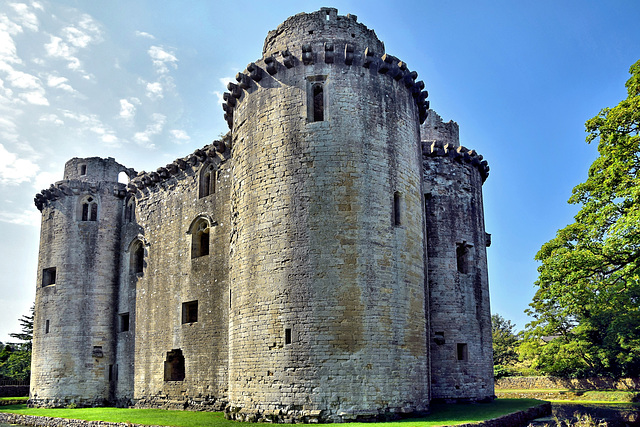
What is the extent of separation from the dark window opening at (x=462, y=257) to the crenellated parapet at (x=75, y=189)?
1674 centimetres

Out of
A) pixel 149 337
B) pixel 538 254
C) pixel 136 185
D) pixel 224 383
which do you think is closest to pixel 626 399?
pixel 538 254

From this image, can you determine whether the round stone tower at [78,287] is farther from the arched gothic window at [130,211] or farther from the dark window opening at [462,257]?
the dark window opening at [462,257]

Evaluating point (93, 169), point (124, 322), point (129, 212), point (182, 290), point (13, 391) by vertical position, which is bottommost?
point (13, 391)

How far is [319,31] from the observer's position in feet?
61.5

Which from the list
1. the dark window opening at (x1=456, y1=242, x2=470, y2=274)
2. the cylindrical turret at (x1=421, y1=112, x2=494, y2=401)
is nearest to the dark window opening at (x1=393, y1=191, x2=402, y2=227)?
the cylindrical turret at (x1=421, y1=112, x2=494, y2=401)

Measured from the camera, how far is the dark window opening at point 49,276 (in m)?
28.1

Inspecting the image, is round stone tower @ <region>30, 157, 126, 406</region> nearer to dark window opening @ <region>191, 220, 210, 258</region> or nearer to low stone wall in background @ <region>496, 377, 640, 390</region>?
dark window opening @ <region>191, 220, 210, 258</region>

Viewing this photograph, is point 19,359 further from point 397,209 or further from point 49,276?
point 397,209

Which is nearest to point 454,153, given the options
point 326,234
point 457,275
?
point 457,275

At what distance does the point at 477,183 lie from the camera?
83.2 feet

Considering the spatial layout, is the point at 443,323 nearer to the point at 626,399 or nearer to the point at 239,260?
the point at 239,260

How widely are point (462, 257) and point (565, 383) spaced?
61.1ft

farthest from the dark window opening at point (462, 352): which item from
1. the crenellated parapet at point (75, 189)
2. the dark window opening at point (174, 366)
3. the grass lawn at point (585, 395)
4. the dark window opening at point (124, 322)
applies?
the crenellated parapet at point (75, 189)

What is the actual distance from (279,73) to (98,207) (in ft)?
48.6
